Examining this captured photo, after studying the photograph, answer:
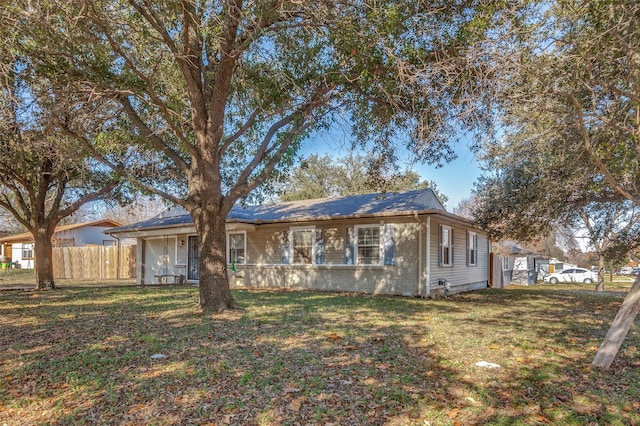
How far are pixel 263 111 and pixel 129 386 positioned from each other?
621cm

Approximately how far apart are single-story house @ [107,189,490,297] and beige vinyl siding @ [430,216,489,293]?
3 centimetres

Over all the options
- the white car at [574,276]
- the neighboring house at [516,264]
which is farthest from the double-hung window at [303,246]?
the white car at [574,276]

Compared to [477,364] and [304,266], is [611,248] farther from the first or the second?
[477,364]

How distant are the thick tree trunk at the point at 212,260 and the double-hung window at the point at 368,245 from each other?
6129 millimetres

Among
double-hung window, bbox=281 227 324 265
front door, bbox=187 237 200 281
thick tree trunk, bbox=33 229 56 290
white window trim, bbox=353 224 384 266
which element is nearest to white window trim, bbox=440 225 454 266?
white window trim, bbox=353 224 384 266

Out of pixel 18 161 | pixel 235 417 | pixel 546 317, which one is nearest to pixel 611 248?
pixel 546 317

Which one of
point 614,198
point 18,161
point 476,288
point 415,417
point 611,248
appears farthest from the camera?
point 476,288

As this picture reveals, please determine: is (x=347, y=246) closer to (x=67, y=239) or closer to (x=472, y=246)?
(x=472, y=246)

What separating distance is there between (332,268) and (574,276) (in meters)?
23.6

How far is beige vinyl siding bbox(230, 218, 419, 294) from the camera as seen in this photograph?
1305 centimetres

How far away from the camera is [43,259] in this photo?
15148 mm

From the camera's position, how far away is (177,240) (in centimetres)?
1819

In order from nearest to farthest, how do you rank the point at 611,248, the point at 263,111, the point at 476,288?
1. the point at 263,111
2. the point at 611,248
3. the point at 476,288

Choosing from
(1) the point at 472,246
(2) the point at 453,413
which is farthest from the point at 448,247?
(2) the point at 453,413
